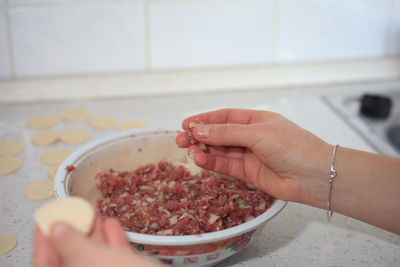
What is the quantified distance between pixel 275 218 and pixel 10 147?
26.0 inches

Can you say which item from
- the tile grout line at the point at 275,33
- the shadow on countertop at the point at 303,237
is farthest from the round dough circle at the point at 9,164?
the tile grout line at the point at 275,33

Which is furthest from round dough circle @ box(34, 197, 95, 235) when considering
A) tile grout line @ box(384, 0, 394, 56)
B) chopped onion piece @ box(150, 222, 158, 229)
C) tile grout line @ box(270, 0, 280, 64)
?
tile grout line @ box(384, 0, 394, 56)

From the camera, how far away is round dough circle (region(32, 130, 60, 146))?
1111 millimetres

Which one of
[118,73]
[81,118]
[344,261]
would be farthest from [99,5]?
[344,261]

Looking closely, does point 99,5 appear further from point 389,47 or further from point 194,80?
point 389,47

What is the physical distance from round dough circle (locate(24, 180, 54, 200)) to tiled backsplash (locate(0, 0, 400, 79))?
48 cm

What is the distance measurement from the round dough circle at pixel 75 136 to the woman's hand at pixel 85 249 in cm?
67

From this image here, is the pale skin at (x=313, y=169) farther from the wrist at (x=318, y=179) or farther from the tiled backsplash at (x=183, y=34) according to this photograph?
the tiled backsplash at (x=183, y=34)

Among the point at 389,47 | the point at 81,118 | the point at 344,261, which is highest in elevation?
the point at 389,47

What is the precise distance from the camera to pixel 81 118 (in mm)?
1240

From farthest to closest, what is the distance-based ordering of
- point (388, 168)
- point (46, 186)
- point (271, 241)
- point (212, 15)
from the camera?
point (212, 15) < point (46, 186) < point (271, 241) < point (388, 168)

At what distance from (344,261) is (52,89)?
3.11ft

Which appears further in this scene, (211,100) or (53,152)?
(211,100)

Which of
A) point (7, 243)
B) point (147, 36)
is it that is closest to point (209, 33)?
point (147, 36)
